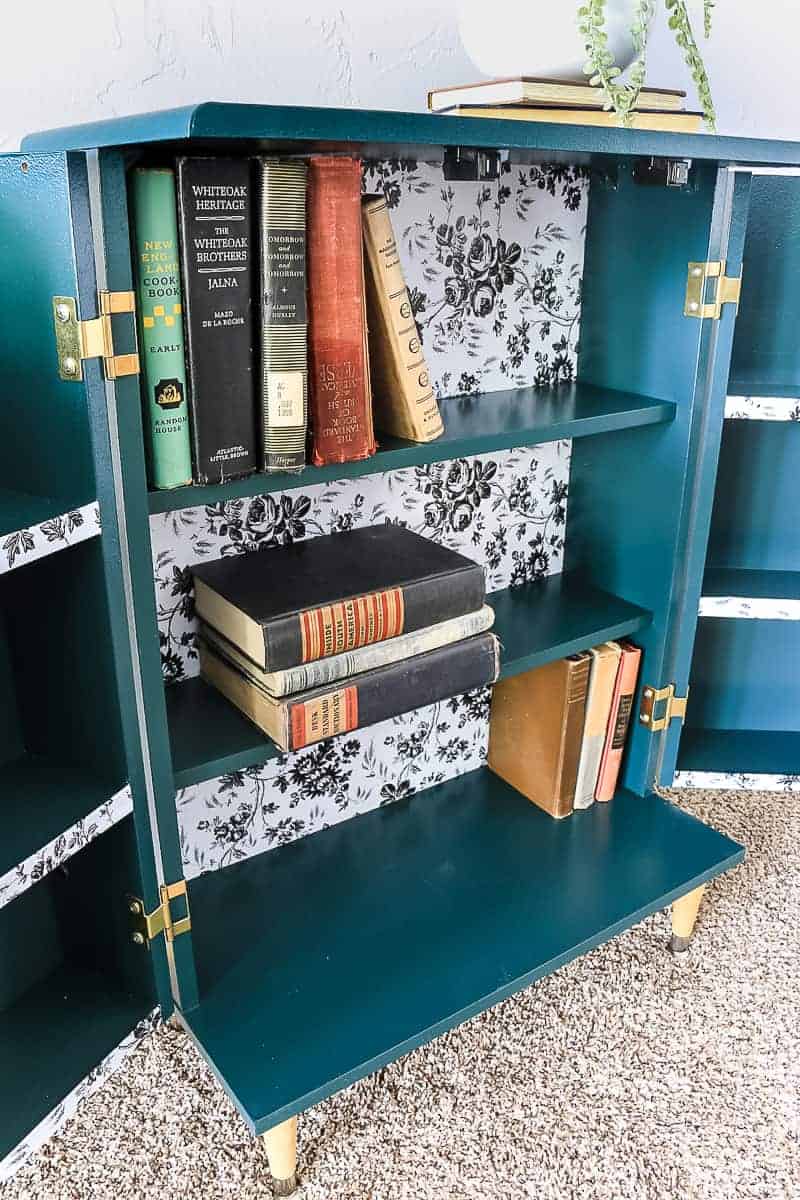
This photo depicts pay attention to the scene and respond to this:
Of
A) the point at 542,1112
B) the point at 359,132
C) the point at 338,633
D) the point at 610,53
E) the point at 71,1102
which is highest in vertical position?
the point at 610,53

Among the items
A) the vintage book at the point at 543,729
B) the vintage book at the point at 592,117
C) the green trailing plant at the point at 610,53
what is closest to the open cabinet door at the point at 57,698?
the vintage book at the point at 592,117

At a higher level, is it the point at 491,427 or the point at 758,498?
the point at 491,427

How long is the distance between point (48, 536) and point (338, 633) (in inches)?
13.3

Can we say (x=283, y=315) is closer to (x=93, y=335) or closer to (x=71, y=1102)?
(x=93, y=335)

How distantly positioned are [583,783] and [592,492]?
1.41 feet

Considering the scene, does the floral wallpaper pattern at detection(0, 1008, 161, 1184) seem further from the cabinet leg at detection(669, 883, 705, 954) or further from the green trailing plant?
the green trailing plant

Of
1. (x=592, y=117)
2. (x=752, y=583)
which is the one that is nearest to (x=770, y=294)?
(x=752, y=583)

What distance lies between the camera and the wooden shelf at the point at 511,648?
3.40 feet

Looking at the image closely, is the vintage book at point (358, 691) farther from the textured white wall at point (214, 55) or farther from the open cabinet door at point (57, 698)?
the textured white wall at point (214, 55)

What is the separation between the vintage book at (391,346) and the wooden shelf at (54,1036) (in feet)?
2.24

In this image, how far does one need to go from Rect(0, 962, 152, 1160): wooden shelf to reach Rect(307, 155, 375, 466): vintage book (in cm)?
64

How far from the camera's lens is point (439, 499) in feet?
4.44

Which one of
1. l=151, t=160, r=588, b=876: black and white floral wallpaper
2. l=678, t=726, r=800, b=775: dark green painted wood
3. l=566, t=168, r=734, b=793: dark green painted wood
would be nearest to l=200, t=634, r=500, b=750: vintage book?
l=151, t=160, r=588, b=876: black and white floral wallpaper

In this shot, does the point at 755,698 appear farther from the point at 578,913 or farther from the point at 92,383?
the point at 92,383
